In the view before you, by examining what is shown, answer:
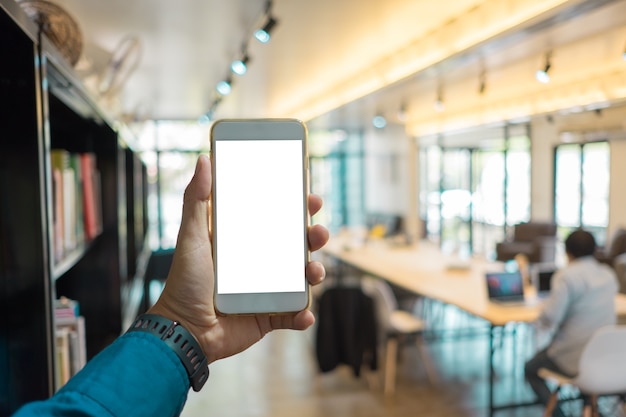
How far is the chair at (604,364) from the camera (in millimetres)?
2783

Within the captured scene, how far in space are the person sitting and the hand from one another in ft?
8.59

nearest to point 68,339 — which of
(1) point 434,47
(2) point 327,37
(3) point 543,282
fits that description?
(3) point 543,282

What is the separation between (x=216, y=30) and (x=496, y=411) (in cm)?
351

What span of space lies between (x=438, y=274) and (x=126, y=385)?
4393mm

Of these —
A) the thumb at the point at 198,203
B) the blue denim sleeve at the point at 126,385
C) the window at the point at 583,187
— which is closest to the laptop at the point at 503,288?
the thumb at the point at 198,203

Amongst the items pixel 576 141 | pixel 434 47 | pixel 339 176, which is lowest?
pixel 339 176

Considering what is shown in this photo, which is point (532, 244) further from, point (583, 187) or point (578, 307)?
point (578, 307)

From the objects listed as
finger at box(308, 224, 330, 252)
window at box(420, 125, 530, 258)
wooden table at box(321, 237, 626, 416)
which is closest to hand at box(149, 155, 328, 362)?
finger at box(308, 224, 330, 252)

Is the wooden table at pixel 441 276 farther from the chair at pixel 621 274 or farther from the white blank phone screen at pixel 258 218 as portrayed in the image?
the white blank phone screen at pixel 258 218

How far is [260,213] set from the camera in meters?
1.02

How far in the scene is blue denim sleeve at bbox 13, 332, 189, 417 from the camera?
62 cm

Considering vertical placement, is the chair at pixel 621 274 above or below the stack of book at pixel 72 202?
below

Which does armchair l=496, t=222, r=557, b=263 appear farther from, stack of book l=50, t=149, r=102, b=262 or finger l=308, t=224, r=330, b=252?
finger l=308, t=224, r=330, b=252

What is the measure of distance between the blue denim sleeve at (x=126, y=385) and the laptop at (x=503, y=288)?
312 centimetres
